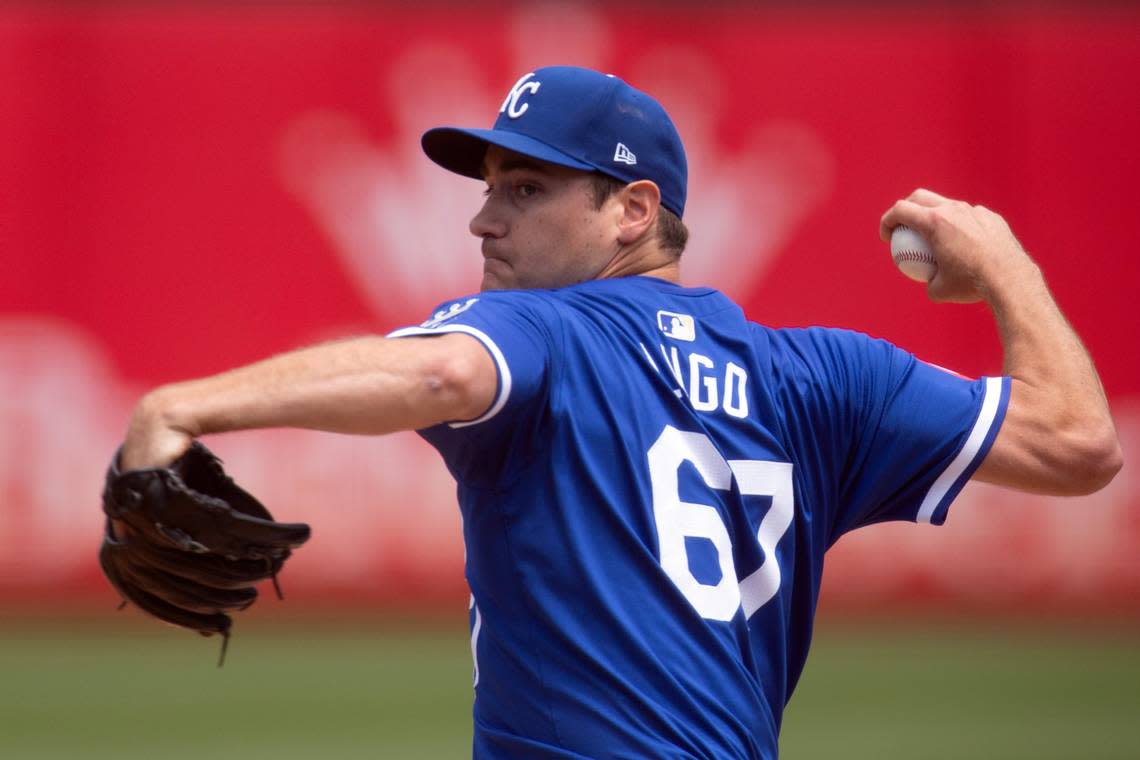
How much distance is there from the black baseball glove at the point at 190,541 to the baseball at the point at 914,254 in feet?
4.59

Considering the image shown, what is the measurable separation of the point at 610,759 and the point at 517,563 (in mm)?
327

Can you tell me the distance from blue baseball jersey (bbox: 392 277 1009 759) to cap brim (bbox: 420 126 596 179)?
0.25 meters

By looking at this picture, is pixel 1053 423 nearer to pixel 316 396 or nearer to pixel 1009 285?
pixel 1009 285

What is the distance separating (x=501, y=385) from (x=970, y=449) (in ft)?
3.10

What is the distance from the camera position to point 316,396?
202cm

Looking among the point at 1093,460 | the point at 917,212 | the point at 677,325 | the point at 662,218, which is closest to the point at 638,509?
the point at 677,325

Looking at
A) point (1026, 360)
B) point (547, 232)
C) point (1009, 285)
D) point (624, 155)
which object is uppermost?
point (624, 155)

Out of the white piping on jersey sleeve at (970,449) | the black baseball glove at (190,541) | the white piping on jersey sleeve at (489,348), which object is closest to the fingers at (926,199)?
the white piping on jersey sleeve at (970,449)

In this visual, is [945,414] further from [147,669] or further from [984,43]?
[984,43]

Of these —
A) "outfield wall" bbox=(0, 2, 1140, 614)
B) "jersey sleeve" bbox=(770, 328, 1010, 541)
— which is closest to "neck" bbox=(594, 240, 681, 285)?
"jersey sleeve" bbox=(770, 328, 1010, 541)


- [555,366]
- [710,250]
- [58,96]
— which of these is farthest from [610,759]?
[58,96]

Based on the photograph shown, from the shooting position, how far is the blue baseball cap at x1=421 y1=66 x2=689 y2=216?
8.84 ft

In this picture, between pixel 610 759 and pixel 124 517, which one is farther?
pixel 610 759

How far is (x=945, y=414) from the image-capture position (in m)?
2.69
